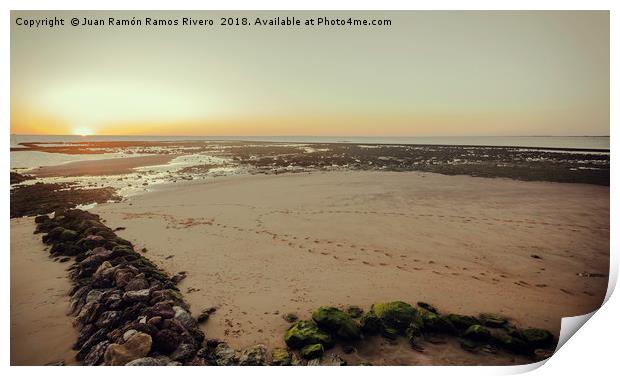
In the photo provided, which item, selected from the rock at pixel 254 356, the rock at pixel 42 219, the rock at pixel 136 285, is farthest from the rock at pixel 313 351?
the rock at pixel 42 219

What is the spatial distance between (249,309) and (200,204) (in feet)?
19.2

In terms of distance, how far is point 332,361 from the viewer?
3.52m

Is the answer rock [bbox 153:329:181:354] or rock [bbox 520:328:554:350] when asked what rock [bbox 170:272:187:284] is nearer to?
rock [bbox 153:329:181:354]

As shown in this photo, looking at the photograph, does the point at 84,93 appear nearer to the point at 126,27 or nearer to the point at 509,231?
the point at 126,27

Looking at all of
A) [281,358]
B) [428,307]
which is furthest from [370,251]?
[281,358]

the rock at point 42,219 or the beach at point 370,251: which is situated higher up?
the rock at point 42,219

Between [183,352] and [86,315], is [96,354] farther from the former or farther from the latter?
[183,352]

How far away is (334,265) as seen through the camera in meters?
5.30

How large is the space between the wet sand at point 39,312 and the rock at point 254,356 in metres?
1.91

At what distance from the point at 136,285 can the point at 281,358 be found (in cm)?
225

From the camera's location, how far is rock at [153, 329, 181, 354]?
3.46 m

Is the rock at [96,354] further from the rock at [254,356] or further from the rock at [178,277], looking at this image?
the rock at [254,356]

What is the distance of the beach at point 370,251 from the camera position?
169 inches

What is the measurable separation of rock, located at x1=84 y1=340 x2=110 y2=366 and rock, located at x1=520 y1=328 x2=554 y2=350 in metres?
4.78
